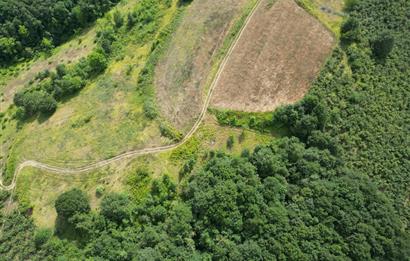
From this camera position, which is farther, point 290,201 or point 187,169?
point 187,169

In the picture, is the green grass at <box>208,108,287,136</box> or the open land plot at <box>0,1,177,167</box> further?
the open land plot at <box>0,1,177,167</box>

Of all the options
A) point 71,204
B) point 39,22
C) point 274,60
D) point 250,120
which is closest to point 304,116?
point 250,120

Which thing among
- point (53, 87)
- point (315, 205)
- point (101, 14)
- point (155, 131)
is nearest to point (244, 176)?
point (315, 205)

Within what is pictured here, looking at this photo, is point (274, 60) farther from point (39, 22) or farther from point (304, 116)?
point (39, 22)

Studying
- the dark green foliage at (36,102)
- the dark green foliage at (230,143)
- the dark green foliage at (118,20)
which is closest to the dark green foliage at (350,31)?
the dark green foliage at (230,143)

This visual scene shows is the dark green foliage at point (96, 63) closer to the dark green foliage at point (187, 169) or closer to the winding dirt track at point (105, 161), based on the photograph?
the winding dirt track at point (105, 161)

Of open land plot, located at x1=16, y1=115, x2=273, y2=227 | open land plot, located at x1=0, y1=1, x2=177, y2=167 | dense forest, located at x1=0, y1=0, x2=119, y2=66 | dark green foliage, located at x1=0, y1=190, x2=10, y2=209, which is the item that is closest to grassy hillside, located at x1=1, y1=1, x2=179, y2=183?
open land plot, located at x1=0, y1=1, x2=177, y2=167

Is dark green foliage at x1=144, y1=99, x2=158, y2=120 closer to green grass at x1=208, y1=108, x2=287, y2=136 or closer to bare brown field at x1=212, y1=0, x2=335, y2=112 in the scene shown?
bare brown field at x1=212, y1=0, x2=335, y2=112
